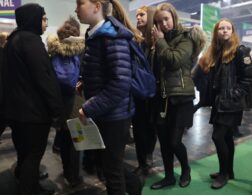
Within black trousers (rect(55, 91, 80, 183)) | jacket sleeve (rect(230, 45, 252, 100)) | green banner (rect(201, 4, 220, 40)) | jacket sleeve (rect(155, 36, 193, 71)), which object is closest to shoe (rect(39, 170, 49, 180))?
black trousers (rect(55, 91, 80, 183))

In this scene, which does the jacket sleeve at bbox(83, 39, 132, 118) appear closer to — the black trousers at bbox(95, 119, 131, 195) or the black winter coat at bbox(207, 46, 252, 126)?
the black trousers at bbox(95, 119, 131, 195)

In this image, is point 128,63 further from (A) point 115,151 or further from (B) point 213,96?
(B) point 213,96

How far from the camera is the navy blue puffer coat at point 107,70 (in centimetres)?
154

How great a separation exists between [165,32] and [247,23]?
1157 centimetres

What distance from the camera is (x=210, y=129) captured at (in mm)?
4875

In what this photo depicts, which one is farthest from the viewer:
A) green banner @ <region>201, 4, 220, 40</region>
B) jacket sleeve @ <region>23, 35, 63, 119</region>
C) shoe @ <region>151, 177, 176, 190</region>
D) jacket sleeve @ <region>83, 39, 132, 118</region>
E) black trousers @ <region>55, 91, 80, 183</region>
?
green banner @ <region>201, 4, 220, 40</region>

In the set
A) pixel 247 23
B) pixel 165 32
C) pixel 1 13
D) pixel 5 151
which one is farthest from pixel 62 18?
pixel 247 23

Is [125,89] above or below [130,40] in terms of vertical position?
below

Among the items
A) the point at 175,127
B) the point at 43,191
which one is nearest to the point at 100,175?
the point at 43,191

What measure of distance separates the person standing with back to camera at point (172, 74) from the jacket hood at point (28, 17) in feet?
2.73

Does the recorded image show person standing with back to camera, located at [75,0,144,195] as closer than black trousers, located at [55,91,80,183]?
Yes

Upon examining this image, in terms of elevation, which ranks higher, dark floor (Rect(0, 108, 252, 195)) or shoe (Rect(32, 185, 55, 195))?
shoe (Rect(32, 185, 55, 195))

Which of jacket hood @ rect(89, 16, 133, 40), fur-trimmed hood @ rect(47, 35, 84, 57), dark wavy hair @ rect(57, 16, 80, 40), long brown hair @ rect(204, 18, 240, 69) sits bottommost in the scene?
long brown hair @ rect(204, 18, 240, 69)

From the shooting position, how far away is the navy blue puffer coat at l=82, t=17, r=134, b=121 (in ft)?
5.04
